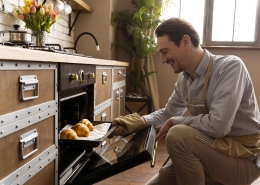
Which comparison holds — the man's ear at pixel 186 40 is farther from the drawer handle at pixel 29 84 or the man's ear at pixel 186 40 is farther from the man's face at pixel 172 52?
the drawer handle at pixel 29 84

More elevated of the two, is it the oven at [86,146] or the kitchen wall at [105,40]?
the kitchen wall at [105,40]

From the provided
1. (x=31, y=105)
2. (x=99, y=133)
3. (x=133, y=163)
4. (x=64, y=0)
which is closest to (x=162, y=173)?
(x=99, y=133)

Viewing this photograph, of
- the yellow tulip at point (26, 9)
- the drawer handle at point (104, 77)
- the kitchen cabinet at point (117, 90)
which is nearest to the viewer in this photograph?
the yellow tulip at point (26, 9)

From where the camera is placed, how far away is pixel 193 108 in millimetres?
1497

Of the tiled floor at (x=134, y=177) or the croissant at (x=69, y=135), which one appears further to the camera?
the tiled floor at (x=134, y=177)

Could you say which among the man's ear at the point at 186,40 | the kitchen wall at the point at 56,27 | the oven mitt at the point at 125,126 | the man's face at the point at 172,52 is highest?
the kitchen wall at the point at 56,27

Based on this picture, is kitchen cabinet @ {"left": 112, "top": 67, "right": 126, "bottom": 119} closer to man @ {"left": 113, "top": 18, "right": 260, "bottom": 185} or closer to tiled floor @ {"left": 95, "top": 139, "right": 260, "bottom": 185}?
tiled floor @ {"left": 95, "top": 139, "right": 260, "bottom": 185}

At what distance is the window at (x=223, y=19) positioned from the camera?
3.55m

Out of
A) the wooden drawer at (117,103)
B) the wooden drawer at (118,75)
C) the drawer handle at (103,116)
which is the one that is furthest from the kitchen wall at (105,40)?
the drawer handle at (103,116)

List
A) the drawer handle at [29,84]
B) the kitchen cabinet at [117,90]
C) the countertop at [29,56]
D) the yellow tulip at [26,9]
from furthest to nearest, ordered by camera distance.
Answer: the kitchen cabinet at [117,90]
the yellow tulip at [26,9]
the drawer handle at [29,84]
the countertop at [29,56]

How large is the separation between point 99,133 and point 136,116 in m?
0.28

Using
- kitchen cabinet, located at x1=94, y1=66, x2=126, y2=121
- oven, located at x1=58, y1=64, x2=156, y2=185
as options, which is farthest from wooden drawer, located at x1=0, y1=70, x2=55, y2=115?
kitchen cabinet, located at x1=94, y1=66, x2=126, y2=121

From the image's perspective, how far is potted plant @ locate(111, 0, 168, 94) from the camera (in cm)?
323

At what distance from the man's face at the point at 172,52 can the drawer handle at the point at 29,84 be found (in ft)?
2.36
